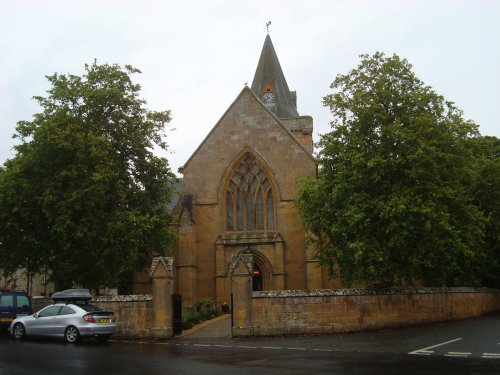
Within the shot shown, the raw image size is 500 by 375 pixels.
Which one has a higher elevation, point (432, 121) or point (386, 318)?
point (432, 121)

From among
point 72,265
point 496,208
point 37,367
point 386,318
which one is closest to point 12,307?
point 72,265

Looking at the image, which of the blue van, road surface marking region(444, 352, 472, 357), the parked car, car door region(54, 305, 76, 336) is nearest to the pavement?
the parked car

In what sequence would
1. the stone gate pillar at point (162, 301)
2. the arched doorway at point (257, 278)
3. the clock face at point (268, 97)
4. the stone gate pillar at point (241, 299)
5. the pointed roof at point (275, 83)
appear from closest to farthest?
1. the stone gate pillar at point (241, 299)
2. the stone gate pillar at point (162, 301)
3. the arched doorway at point (257, 278)
4. the clock face at point (268, 97)
5. the pointed roof at point (275, 83)

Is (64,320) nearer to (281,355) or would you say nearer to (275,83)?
(281,355)

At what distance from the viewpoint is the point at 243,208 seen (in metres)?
31.1

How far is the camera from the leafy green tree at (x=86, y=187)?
67.8ft

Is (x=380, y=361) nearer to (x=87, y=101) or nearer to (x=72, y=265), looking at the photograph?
(x=72, y=265)

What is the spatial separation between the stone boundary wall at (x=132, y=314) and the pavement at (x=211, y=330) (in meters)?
1.44

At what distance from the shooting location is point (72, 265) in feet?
68.3

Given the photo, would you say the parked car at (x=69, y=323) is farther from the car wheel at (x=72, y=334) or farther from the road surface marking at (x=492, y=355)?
the road surface marking at (x=492, y=355)

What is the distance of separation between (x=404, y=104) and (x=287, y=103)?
2920cm

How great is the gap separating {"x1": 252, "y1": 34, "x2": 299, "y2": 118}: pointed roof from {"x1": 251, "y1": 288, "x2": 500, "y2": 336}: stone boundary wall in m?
30.4

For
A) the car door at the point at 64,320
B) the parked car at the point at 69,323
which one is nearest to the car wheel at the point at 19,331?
the parked car at the point at 69,323

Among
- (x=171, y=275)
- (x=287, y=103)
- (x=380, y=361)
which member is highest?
(x=287, y=103)
